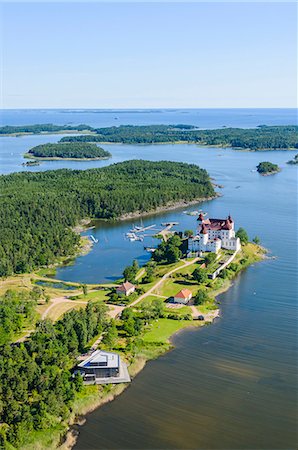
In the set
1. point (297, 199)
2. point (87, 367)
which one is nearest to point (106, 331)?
point (87, 367)

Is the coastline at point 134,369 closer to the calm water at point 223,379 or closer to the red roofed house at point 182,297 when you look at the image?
the calm water at point 223,379

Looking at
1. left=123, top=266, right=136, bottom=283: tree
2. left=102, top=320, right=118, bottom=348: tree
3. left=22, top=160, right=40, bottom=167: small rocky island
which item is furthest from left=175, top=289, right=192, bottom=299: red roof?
left=22, top=160, right=40, bottom=167: small rocky island

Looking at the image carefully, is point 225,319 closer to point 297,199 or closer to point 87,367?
point 87,367

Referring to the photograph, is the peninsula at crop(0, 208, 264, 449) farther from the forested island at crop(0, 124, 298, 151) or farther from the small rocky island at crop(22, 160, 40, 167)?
the forested island at crop(0, 124, 298, 151)

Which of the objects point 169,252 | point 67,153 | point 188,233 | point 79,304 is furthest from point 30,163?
point 79,304

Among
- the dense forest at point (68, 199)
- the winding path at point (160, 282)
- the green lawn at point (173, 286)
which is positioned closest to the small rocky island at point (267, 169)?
the dense forest at point (68, 199)

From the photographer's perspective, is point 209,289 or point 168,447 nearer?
point 168,447

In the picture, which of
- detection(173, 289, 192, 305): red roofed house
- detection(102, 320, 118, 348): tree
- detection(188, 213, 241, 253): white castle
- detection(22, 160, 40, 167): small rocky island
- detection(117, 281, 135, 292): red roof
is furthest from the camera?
detection(22, 160, 40, 167): small rocky island
